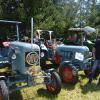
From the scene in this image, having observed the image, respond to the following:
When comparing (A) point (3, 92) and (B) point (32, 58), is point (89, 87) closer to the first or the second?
(B) point (32, 58)

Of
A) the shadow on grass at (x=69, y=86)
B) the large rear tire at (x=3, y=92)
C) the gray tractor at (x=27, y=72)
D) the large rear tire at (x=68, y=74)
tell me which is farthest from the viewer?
the large rear tire at (x=68, y=74)

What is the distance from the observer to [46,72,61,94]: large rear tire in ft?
24.0

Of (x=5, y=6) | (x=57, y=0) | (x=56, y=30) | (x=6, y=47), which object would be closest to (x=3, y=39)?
(x=6, y=47)

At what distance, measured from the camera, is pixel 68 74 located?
8.74m

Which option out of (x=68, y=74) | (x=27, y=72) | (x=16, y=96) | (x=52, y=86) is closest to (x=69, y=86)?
(x=68, y=74)

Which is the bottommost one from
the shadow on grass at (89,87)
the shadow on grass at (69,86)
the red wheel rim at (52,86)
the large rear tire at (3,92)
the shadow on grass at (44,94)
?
the shadow on grass at (89,87)

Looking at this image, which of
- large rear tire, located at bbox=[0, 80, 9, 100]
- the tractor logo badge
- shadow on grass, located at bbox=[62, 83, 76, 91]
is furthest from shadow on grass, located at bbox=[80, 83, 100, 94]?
large rear tire, located at bbox=[0, 80, 9, 100]

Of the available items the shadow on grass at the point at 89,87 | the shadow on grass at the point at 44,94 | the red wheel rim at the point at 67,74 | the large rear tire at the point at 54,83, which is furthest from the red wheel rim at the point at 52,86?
the red wheel rim at the point at 67,74

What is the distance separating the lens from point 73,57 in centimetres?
972

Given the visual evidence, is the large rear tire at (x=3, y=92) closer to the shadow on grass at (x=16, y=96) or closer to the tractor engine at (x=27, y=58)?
the tractor engine at (x=27, y=58)

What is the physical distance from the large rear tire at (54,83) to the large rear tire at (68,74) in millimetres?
1195

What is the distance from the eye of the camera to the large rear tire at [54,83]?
732cm

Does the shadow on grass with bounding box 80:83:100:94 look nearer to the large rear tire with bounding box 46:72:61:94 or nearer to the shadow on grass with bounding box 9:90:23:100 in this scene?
the large rear tire with bounding box 46:72:61:94

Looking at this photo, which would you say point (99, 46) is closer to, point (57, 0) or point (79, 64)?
point (79, 64)
